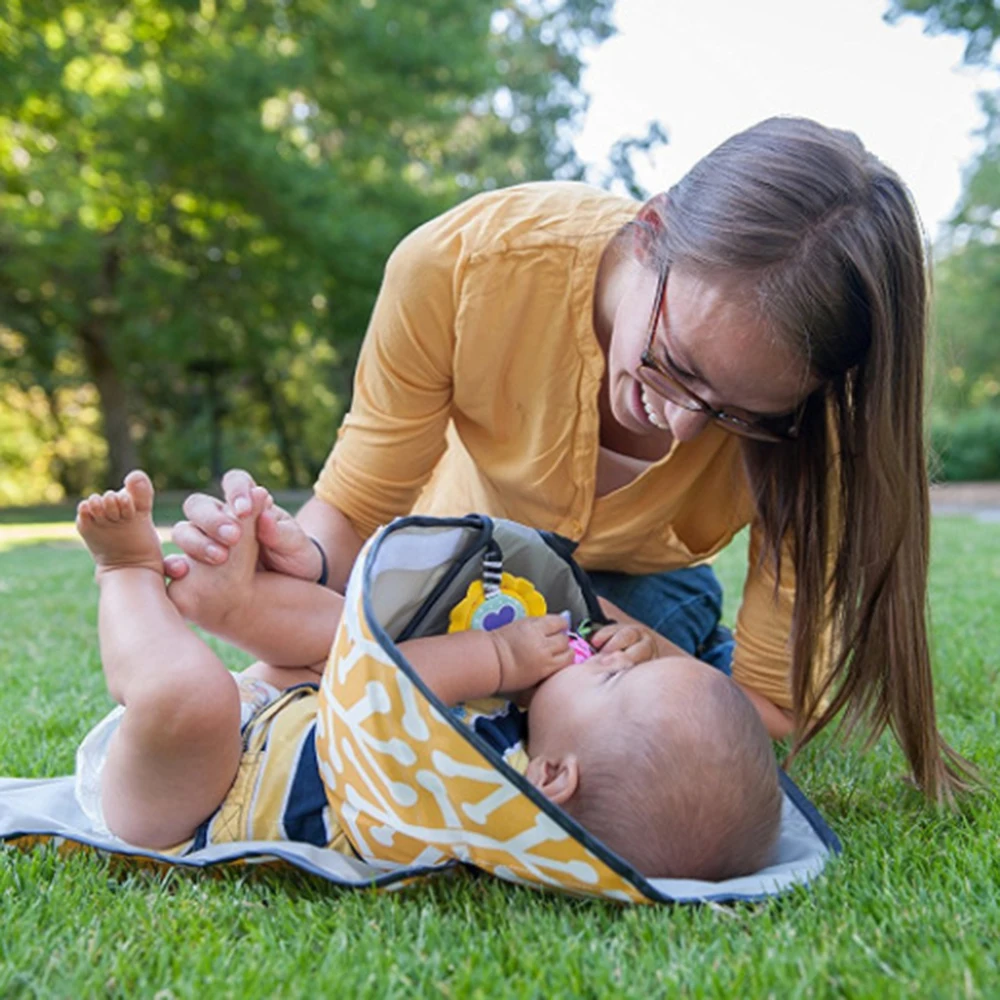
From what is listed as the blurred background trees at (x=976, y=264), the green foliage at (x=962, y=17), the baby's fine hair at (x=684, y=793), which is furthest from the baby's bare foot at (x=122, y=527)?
the green foliage at (x=962, y=17)

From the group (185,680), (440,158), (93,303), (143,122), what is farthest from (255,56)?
(185,680)

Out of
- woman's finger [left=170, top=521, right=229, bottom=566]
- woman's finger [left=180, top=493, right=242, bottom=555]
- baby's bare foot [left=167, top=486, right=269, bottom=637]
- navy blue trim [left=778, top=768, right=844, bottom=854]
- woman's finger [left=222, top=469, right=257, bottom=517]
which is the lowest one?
navy blue trim [left=778, top=768, right=844, bottom=854]

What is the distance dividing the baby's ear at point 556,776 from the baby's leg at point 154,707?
1.44 ft

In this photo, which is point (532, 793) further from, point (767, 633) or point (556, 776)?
point (767, 633)

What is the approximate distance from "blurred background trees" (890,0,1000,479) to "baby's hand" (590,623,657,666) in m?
12.1

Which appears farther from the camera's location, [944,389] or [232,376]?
[232,376]

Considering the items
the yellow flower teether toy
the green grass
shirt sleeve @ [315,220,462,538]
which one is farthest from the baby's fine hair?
shirt sleeve @ [315,220,462,538]

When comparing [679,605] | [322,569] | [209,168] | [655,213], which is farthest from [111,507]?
[209,168]

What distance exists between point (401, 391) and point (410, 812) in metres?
1.04

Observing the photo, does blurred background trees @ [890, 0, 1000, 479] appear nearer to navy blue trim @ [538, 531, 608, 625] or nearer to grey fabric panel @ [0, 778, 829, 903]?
navy blue trim @ [538, 531, 608, 625]

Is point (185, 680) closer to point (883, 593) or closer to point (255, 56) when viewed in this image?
point (883, 593)

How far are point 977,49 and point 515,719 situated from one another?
46.8 ft

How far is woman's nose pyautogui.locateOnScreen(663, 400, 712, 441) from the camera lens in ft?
5.68

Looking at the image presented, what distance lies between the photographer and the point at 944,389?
1872 mm
